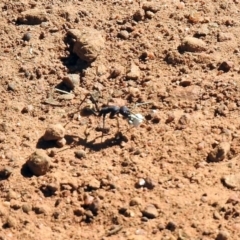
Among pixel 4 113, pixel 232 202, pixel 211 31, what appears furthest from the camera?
pixel 211 31

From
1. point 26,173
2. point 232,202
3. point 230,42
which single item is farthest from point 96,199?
point 230,42

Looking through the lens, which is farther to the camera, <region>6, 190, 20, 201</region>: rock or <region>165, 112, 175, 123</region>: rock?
<region>165, 112, 175, 123</region>: rock

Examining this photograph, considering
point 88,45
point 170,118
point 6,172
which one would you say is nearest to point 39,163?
point 6,172

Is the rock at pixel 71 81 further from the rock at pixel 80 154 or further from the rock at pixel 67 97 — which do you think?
the rock at pixel 80 154

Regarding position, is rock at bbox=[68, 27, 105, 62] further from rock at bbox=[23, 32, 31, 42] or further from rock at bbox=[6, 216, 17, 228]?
rock at bbox=[6, 216, 17, 228]

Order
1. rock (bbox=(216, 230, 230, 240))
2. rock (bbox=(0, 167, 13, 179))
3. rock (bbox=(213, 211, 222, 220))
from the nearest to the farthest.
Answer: rock (bbox=(216, 230, 230, 240)) → rock (bbox=(213, 211, 222, 220)) → rock (bbox=(0, 167, 13, 179))

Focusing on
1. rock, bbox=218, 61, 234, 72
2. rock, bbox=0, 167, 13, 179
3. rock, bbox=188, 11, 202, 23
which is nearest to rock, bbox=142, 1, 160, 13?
rock, bbox=188, 11, 202, 23

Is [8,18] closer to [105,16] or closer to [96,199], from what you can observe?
[105,16]
